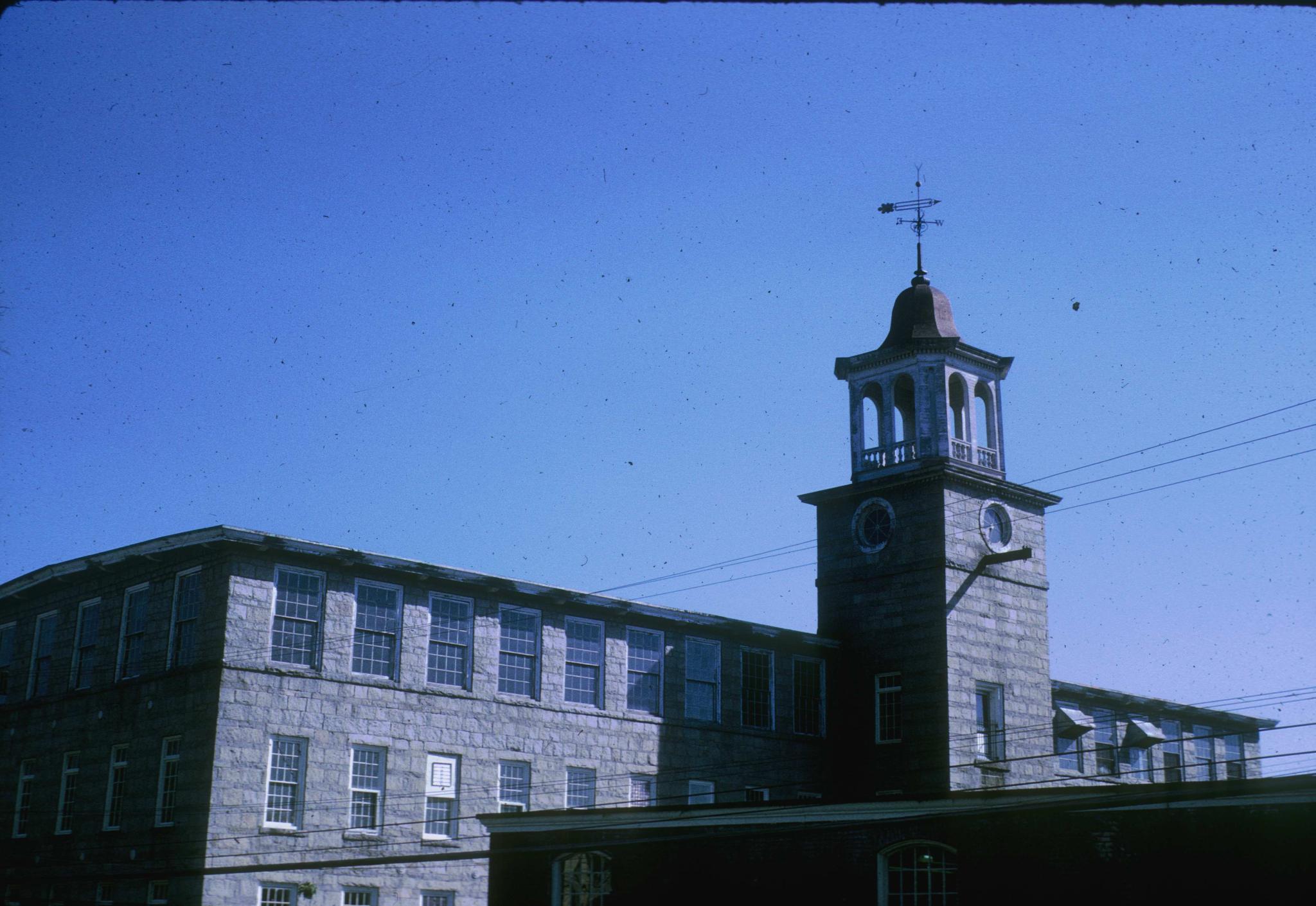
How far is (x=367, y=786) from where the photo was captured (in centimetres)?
3444

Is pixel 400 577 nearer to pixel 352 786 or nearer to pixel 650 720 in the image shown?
pixel 352 786

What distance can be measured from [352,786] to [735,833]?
33.0 feet

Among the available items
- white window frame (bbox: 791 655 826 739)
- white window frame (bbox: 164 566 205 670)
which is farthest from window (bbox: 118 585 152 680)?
white window frame (bbox: 791 655 826 739)

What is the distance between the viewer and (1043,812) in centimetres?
2588

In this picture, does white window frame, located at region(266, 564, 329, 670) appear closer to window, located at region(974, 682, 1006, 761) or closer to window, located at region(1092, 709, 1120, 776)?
window, located at region(974, 682, 1006, 761)

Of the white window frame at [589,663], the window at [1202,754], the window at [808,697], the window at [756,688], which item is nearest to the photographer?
the white window frame at [589,663]

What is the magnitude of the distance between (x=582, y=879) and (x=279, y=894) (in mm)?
6986

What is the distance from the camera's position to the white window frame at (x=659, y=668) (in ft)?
132

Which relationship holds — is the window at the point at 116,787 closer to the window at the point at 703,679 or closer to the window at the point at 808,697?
the window at the point at 703,679

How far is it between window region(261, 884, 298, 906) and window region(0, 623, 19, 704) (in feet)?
44.1

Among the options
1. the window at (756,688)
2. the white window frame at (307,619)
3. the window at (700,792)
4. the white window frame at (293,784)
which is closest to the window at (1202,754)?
the window at (756,688)

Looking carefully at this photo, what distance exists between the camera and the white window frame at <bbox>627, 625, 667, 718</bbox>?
4031 cm

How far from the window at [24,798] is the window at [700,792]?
713 inches

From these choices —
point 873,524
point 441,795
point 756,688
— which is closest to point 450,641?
point 441,795
